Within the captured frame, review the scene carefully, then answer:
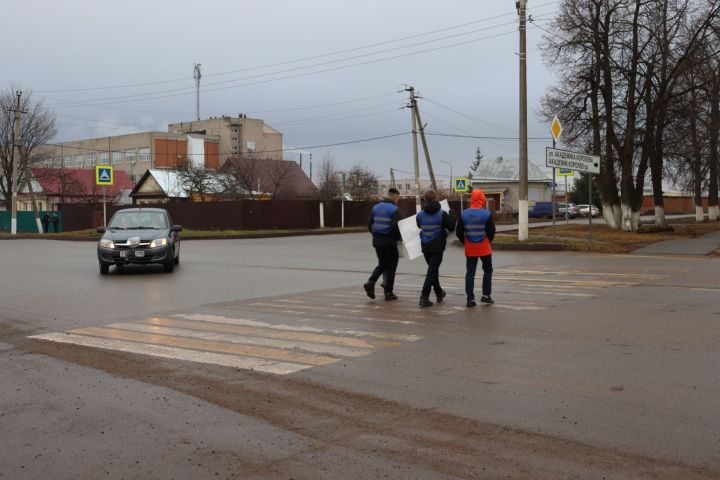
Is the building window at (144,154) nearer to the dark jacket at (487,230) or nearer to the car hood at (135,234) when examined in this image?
the car hood at (135,234)

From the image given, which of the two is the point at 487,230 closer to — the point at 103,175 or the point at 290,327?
the point at 290,327

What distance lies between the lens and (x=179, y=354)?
6871 millimetres

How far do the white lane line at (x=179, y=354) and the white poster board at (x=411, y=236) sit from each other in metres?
4.76

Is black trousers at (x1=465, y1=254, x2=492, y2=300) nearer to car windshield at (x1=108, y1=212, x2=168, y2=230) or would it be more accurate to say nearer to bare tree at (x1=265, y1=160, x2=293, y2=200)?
car windshield at (x1=108, y1=212, x2=168, y2=230)

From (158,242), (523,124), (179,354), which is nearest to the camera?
(179,354)

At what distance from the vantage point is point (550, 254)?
20719 mm

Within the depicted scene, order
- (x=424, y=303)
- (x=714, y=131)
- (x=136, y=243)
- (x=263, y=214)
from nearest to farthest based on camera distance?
1. (x=424, y=303)
2. (x=136, y=243)
3. (x=714, y=131)
4. (x=263, y=214)

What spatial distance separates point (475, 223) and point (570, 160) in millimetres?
13571

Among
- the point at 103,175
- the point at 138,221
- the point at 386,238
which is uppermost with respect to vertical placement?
the point at 103,175

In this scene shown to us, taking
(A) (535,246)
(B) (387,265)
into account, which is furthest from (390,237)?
(A) (535,246)

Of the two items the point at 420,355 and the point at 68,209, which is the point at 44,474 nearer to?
the point at 420,355

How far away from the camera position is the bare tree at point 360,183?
58.4m

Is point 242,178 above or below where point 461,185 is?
above

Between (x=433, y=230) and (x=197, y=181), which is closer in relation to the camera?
(x=433, y=230)
